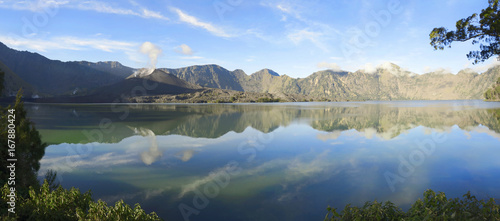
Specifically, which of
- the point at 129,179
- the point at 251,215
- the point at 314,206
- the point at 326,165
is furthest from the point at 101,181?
the point at 326,165

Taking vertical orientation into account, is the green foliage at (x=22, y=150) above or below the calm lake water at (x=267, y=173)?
above

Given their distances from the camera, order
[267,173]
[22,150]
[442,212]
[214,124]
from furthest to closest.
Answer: [214,124] → [267,173] → [22,150] → [442,212]

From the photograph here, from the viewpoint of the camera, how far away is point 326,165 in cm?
2417

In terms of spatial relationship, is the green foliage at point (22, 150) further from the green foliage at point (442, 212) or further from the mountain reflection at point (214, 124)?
the green foliage at point (442, 212)

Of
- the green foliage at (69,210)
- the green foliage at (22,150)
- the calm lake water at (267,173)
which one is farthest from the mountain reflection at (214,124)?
the green foliage at (69,210)

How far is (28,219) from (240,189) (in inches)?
462

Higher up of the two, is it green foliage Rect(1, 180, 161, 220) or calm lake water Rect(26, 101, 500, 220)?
green foliage Rect(1, 180, 161, 220)

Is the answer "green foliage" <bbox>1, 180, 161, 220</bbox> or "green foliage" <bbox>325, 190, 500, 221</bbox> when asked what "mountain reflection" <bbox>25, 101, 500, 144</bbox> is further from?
"green foliage" <bbox>325, 190, 500, 221</bbox>

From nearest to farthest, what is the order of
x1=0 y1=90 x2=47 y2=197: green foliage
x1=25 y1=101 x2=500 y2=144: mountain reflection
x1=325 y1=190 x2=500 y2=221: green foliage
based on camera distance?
x1=325 y1=190 x2=500 y2=221: green foliage < x1=0 y1=90 x2=47 y2=197: green foliage < x1=25 y1=101 x2=500 y2=144: mountain reflection

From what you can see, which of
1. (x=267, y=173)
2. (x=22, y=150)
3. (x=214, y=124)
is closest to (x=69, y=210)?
(x=22, y=150)

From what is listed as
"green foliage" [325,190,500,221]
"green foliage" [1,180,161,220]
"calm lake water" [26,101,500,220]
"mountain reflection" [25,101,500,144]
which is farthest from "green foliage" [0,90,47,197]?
"green foliage" [325,190,500,221]

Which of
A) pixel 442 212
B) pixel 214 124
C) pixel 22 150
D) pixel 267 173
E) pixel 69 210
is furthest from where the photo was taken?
pixel 214 124

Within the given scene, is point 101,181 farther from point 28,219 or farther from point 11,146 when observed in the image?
point 28,219

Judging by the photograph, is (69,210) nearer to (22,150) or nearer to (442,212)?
(22,150)
